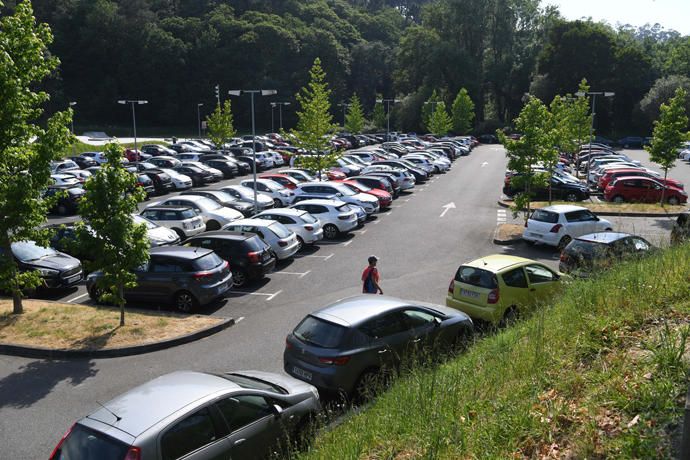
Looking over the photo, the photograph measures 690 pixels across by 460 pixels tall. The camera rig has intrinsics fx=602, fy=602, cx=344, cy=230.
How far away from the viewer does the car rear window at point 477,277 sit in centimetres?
1264

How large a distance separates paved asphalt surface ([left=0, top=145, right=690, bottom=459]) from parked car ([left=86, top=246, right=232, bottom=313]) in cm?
57

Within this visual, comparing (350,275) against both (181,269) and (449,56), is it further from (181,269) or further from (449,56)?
(449,56)

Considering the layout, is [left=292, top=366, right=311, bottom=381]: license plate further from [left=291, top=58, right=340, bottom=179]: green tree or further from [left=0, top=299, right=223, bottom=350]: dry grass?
[left=291, top=58, right=340, bottom=179]: green tree

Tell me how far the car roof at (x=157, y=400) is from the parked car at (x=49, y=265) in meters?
10.9

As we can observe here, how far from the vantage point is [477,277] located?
12.9 m

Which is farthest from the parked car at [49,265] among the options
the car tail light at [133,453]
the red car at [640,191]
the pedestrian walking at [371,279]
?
the red car at [640,191]

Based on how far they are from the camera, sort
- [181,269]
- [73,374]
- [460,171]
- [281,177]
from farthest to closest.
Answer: [460,171], [281,177], [181,269], [73,374]

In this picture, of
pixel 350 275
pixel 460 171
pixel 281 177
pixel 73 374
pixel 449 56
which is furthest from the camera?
pixel 449 56

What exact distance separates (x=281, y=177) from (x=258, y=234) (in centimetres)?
1360

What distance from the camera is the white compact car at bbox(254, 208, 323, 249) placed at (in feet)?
70.7

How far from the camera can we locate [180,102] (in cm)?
10281

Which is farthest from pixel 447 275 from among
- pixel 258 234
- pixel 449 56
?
pixel 449 56

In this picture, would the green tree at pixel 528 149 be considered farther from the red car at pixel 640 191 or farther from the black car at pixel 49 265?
the black car at pixel 49 265

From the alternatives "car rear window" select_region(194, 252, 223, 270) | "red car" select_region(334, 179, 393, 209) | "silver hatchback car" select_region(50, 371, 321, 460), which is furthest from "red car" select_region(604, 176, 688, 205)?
"silver hatchback car" select_region(50, 371, 321, 460)
